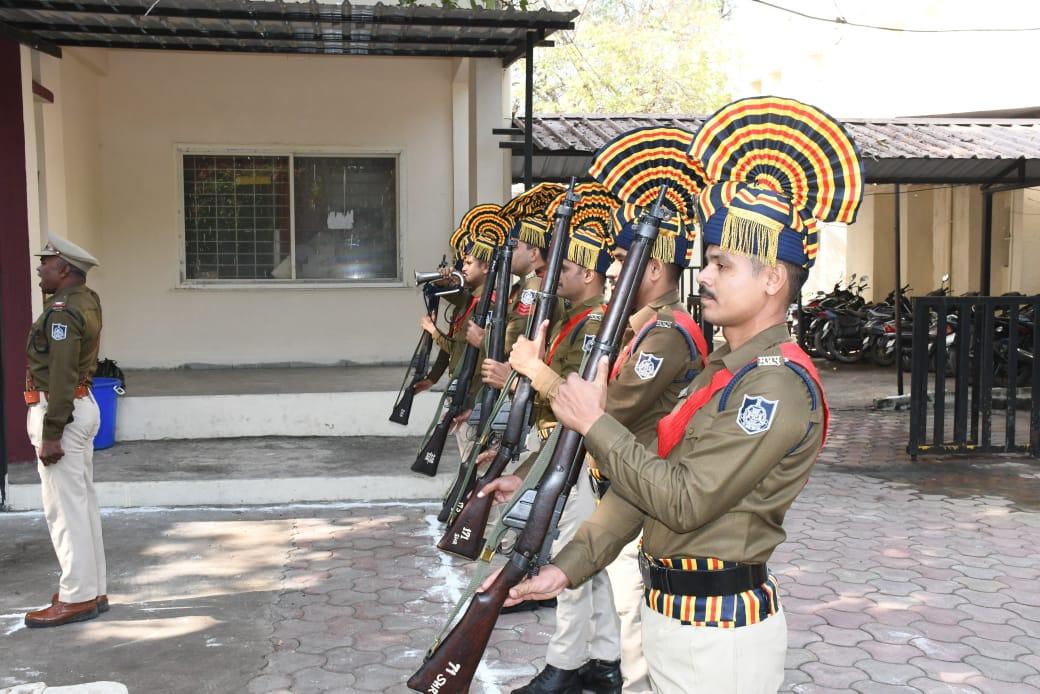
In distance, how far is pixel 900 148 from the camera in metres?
9.86

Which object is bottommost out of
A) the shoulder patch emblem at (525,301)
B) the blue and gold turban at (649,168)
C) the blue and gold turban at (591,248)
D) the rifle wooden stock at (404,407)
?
the rifle wooden stock at (404,407)

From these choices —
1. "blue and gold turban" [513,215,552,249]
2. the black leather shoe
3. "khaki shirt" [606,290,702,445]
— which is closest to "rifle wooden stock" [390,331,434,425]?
"blue and gold turban" [513,215,552,249]

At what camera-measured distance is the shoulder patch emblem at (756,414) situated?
2090mm

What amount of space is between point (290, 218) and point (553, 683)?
7571 mm

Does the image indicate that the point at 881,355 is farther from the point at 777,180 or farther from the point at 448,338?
the point at 777,180

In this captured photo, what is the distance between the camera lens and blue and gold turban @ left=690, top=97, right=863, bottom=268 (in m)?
2.21

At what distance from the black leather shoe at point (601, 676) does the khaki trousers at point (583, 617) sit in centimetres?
3

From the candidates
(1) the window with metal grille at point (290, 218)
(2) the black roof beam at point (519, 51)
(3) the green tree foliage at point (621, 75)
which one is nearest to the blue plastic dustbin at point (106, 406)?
(1) the window with metal grille at point (290, 218)

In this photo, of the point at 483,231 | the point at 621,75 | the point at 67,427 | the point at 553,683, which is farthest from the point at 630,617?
the point at 621,75

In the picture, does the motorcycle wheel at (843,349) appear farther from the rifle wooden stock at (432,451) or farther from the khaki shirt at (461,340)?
the rifle wooden stock at (432,451)

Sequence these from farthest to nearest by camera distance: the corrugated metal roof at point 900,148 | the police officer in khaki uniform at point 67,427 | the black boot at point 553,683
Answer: the corrugated metal roof at point 900,148
the police officer in khaki uniform at point 67,427
the black boot at point 553,683

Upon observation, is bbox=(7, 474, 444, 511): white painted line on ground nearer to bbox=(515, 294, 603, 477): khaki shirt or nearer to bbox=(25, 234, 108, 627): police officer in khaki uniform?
bbox=(25, 234, 108, 627): police officer in khaki uniform

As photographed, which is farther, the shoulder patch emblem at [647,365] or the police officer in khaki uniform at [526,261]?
the police officer in khaki uniform at [526,261]

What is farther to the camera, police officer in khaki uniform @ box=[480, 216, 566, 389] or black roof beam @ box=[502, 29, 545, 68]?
black roof beam @ box=[502, 29, 545, 68]
